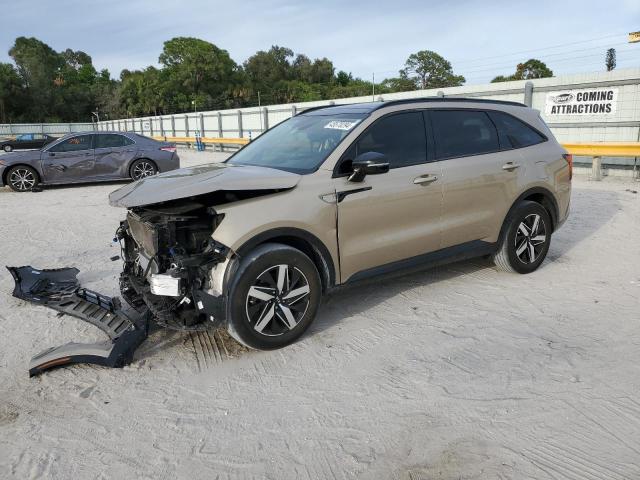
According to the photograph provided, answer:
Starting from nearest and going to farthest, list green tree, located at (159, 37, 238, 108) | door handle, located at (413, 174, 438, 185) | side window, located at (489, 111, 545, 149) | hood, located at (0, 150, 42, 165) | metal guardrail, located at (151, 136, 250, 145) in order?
door handle, located at (413, 174, 438, 185) < side window, located at (489, 111, 545, 149) < hood, located at (0, 150, 42, 165) < metal guardrail, located at (151, 136, 250, 145) < green tree, located at (159, 37, 238, 108)

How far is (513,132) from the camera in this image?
17.6 ft

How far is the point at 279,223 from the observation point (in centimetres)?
371

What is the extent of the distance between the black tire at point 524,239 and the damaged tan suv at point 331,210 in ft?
0.05

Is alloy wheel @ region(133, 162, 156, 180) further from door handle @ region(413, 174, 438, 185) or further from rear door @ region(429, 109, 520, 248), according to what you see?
door handle @ region(413, 174, 438, 185)

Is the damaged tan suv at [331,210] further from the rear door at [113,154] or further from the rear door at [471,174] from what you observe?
the rear door at [113,154]

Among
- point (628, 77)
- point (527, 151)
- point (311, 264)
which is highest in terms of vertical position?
point (628, 77)

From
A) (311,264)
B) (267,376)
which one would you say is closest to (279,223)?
(311,264)

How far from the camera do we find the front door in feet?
13.4

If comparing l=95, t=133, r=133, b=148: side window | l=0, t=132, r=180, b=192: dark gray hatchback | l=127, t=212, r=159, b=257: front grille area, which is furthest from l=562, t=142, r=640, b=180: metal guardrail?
l=127, t=212, r=159, b=257: front grille area

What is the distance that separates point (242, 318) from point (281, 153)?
1654mm

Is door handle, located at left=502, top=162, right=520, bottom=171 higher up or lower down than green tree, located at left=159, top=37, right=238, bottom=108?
lower down

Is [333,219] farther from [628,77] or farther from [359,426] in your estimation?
[628,77]

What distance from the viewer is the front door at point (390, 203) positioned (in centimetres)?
410

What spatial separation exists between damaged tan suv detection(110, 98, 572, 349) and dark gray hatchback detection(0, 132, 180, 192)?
29.2 ft
